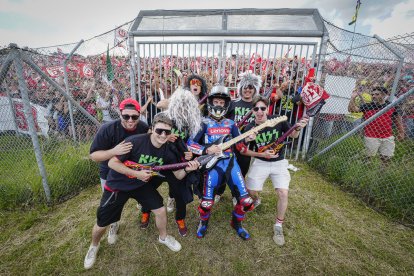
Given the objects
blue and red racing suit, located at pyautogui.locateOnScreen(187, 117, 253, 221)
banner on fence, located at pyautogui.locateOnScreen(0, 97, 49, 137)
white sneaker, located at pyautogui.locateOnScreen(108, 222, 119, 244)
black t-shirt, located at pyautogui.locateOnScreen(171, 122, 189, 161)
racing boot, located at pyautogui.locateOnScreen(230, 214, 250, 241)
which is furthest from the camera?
banner on fence, located at pyautogui.locateOnScreen(0, 97, 49, 137)

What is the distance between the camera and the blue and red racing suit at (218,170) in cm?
304

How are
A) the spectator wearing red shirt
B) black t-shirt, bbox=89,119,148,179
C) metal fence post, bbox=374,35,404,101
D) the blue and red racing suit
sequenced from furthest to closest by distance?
the spectator wearing red shirt < metal fence post, bbox=374,35,404,101 < the blue and red racing suit < black t-shirt, bbox=89,119,148,179

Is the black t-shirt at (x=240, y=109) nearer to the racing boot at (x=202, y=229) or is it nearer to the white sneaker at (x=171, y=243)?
the racing boot at (x=202, y=229)

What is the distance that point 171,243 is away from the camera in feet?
10.1

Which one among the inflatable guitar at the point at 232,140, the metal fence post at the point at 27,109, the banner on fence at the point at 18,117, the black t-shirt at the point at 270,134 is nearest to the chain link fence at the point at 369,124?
the black t-shirt at the point at 270,134

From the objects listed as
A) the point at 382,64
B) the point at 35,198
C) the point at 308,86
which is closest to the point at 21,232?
the point at 35,198

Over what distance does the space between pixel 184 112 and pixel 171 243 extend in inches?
73.3

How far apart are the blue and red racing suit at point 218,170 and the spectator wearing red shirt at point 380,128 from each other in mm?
3326

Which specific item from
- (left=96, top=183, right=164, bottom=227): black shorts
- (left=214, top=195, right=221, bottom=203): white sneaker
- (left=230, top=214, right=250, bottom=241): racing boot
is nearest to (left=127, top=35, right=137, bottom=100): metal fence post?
(left=214, top=195, right=221, bottom=203): white sneaker

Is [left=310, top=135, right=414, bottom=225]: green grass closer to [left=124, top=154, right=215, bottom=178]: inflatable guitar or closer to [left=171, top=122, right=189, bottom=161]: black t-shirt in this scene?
[left=124, top=154, right=215, bottom=178]: inflatable guitar

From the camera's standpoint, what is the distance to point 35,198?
12.8ft

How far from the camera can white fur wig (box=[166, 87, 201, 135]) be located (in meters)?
2.98

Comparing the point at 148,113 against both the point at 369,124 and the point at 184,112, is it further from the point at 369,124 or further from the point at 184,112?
the point at 369,124

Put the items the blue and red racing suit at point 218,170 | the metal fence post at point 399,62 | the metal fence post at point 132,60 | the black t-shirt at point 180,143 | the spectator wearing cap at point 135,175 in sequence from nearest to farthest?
the spectator wearing cap at point 135,175
the black t-shirt at point 180,143
the blue and red racing suit at point 218,170
the metal fence post at point 399,62
the metal fence post at point 132,60
